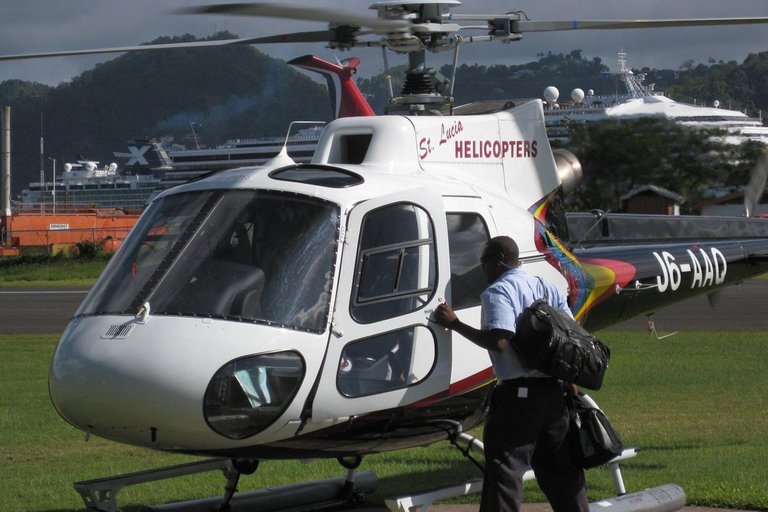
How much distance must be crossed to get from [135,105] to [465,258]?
534ft

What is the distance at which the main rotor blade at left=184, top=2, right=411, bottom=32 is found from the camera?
4.15 metres

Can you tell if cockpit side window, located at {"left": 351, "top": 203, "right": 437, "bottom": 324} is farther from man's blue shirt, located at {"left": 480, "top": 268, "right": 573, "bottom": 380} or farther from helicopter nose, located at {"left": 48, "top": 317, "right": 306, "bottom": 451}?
helicopter nose, located at {"left": 48, "top": 317, "right": 306, "bottom": 451}

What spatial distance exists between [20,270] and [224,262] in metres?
33.0

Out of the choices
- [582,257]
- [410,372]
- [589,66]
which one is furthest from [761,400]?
[589,66]

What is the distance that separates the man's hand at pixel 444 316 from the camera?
5633mm

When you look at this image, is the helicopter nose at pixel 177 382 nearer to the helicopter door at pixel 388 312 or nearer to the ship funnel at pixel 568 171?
the helicopter door at pixel 388 312

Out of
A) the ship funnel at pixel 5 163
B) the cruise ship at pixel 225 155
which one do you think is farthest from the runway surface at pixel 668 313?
the cruise ship at pixel 225 155

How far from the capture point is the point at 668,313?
22469 mm

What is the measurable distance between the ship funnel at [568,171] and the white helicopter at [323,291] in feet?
3.63

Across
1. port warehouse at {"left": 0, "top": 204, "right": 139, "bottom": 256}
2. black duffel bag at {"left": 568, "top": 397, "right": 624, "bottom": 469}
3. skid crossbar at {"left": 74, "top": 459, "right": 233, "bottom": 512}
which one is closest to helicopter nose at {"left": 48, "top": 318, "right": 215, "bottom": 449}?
skid crossbar at {"left": 74, "top": 459, "right": 233, "bottom": 512}

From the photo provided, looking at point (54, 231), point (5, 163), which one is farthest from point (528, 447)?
point (5, 163)

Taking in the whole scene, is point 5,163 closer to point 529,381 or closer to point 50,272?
point 50,272

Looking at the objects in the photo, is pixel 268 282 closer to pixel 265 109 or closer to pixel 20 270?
pixel 20 270

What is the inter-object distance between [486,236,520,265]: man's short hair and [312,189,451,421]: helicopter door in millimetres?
405
